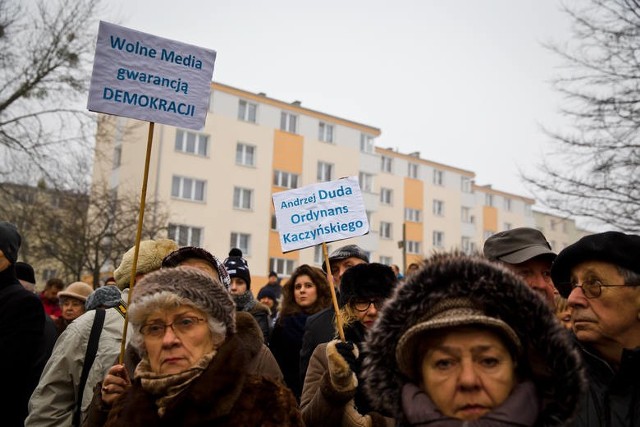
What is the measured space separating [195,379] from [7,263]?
2.30 metres

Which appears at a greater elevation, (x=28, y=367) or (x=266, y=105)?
(x=266, y=105)

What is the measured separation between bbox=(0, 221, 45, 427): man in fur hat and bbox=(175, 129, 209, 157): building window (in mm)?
27052

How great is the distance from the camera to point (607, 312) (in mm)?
2545

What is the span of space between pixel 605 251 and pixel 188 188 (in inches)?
1160

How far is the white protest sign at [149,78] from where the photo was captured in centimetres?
352

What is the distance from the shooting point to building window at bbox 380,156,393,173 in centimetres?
4212

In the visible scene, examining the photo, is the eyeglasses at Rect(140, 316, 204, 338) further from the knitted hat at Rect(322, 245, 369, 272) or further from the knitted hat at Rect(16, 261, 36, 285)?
the knitted hat at Rect(16, 261, 36, 285)

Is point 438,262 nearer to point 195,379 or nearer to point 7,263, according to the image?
point 195,379

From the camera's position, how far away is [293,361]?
5461mm

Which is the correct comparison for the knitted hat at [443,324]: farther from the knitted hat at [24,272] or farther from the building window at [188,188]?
the building window at [188,188]

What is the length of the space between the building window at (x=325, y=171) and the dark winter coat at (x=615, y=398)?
33870mm

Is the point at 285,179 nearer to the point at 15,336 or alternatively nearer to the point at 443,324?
the point at 15,336

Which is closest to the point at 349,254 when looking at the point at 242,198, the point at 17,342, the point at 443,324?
the point at 17,342

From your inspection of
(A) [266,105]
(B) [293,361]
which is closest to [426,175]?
(A) [266,105]
